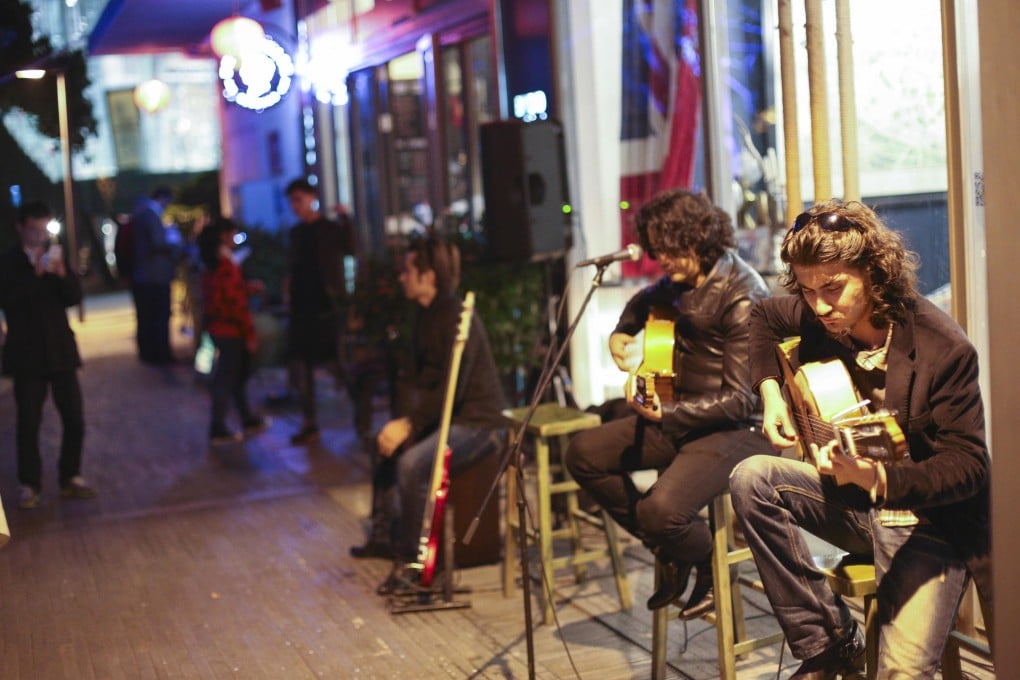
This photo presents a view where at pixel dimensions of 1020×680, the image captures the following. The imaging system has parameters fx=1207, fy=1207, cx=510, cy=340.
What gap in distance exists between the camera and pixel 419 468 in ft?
15.6

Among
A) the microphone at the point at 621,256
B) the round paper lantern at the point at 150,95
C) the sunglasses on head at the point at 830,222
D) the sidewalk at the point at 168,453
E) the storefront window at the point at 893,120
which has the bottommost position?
the sidewalk at the point at 168,453

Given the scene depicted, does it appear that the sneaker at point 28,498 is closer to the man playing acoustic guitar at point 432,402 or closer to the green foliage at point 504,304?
the green foliage at point 504,304

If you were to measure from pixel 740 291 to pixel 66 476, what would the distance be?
Answer: 443cm

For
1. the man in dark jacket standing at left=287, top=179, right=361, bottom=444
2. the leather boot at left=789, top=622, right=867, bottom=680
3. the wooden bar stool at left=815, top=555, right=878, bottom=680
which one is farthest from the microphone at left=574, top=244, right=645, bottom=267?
the man in dark jacket standing at left=287, top=179, right=361, bottom=444

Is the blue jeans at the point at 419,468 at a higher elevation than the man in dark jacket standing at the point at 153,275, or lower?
lower

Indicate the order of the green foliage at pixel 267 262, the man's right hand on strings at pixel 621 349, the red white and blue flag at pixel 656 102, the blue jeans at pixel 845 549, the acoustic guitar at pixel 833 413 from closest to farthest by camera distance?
the acoustic guitar at pixel 833 413
the blue jeans at pixel 845 549
the man's right hand on strings at pixel 621 349
the red white and blue flag at pixel 656 102
the green foliage at pixel 267 262

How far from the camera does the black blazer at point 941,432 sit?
2.70m

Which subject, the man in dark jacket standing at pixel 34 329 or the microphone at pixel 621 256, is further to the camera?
the man in dark jacket standing at pixel 34 329

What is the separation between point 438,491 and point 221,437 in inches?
160

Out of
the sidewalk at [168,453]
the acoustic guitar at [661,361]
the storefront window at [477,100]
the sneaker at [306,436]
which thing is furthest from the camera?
the storefront window at [477,100]

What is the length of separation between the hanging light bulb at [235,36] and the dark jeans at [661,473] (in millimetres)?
6894

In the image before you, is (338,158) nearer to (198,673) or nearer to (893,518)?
(198,673)

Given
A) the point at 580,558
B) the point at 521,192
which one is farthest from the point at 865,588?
the point at 521,192

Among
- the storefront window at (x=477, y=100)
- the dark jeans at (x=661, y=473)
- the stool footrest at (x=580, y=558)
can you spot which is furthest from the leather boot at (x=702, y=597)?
the storefront window at (x=477, y=100)
